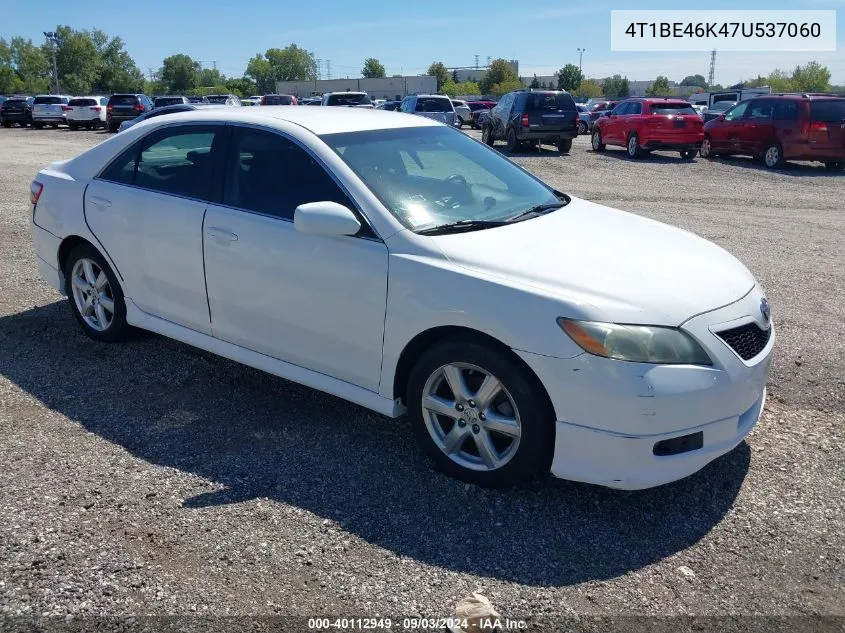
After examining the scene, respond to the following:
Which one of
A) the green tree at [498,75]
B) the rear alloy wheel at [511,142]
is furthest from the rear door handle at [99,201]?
the green tree at [498,75]

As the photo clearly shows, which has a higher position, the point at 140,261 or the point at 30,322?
the point at 140,261

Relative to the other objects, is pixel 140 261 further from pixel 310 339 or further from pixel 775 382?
pixel 775 382

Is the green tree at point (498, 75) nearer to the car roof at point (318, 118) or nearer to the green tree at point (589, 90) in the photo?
the green tree at point (589, 90)

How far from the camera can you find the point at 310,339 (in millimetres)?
3943

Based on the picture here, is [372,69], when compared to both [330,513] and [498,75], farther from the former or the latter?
[330,513]

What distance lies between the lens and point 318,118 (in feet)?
14.5

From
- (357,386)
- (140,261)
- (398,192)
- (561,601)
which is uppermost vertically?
(398,192)

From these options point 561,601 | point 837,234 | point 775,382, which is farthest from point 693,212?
point 561,601

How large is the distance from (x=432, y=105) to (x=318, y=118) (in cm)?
2356

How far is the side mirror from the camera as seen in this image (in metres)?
3.64

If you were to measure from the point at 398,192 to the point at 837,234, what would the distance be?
8.43m

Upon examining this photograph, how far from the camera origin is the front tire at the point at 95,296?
200 inches

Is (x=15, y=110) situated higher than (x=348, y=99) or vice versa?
(x=348, y=99)

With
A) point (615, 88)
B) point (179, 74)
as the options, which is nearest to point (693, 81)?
point (615, 88)
